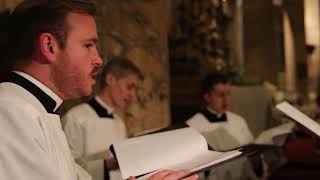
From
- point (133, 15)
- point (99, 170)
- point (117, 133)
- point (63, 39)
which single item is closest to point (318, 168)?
point (133, 15)

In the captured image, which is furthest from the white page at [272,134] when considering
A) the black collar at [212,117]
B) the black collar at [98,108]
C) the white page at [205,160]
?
the white page at [205,160]

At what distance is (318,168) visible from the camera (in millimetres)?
5676

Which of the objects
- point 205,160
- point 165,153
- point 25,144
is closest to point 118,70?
point 165,153

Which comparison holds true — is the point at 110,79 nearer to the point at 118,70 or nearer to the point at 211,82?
the point at 118,70

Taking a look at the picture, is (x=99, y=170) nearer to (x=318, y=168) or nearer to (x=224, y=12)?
(x=318, y=168)

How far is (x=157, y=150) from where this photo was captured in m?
1.78

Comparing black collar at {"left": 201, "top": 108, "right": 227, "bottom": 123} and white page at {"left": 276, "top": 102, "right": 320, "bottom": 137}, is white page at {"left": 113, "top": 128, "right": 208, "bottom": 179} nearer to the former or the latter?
white page at {"left": 276, "top": 102, "right": 320, "bottom": 137}

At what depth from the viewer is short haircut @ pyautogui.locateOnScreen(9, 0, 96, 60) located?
1.52 m

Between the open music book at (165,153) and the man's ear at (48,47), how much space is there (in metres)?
0.44

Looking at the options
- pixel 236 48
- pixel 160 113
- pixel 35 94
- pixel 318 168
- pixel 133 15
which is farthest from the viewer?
pixel 236 48

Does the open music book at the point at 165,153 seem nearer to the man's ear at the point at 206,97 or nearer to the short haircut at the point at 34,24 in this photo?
the short haircut at the point at 34,24

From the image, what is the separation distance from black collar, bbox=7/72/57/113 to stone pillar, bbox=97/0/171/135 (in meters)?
2.07

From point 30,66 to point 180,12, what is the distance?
14.1 feet

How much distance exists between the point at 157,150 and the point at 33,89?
480 mm
